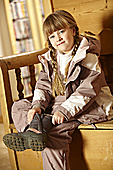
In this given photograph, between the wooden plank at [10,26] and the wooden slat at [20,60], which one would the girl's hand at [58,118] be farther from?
the wooden plank at [10,26]

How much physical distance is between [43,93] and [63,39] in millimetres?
298

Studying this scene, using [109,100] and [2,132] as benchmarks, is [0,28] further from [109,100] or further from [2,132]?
[109,100]

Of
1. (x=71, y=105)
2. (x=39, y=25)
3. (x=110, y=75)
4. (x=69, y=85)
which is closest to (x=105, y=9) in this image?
(x=110, y=75)

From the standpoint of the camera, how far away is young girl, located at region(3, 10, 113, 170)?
108 cm

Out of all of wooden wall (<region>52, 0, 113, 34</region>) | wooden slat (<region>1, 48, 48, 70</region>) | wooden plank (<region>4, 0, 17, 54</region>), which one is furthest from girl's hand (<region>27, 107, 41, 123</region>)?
wooden plank (<region>4, 0, 17, 54</region>)

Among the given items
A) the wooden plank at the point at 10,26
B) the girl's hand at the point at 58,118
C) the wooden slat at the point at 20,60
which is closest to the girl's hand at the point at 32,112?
the girl's hand at the point at 58,118

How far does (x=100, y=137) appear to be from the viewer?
Result: 1.15 metres

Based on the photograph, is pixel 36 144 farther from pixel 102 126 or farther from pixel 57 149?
pixel 102 126

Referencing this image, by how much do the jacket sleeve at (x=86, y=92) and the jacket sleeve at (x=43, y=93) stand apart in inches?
6.5

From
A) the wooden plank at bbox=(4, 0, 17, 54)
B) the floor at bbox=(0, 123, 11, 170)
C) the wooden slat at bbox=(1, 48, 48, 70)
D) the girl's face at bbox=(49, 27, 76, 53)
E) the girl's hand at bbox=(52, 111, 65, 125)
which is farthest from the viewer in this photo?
the wooden plank at bbox=(4, 0, 17, 54)

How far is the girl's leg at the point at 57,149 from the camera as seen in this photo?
→ 42.5 inches

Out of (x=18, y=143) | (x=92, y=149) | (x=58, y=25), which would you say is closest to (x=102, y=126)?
(x=92, y=149)

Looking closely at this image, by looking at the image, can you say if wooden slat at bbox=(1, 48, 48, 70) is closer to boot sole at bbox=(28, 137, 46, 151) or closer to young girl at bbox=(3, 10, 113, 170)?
young girl at bbox=(3, 10, 113, 170)

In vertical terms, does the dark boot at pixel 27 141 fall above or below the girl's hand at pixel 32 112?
below
